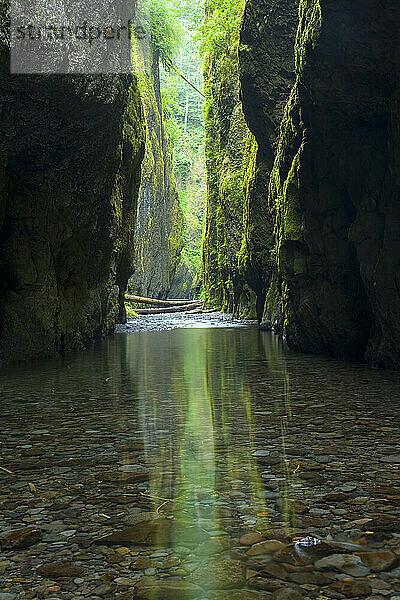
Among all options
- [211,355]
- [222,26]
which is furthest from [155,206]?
[211,355]

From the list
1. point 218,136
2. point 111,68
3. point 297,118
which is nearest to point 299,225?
point 297,118

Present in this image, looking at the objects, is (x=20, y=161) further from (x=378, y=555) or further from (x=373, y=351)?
(x=378, y=555)

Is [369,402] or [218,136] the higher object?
[218,136]

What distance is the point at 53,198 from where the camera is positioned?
9.45 m

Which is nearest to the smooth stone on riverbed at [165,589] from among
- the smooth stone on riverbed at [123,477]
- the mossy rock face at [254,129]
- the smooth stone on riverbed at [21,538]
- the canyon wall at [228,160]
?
the smooth stone on riverbed at [21,538]

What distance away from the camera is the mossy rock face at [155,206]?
34094 millimetres

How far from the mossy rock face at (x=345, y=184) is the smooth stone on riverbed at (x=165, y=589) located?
5538 mm

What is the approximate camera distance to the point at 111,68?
7.98m

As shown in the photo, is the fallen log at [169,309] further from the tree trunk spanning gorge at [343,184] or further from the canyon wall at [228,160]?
the tree trunk spanning gorge at [343,184]

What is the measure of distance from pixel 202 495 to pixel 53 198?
7.72 m

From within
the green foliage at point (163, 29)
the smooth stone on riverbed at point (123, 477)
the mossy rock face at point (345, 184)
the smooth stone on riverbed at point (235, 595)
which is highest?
the green foliage at point (163, 29)

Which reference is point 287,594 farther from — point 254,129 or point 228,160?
point 228,160

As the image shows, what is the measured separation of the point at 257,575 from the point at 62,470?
1468mm

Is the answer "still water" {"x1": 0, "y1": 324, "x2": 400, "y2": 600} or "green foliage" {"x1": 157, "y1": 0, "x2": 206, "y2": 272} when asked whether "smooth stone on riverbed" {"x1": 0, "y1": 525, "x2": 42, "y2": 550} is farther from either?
"green foliage" {"x1": 157, "y1": 0, "x2": 206, "y2": 272}
